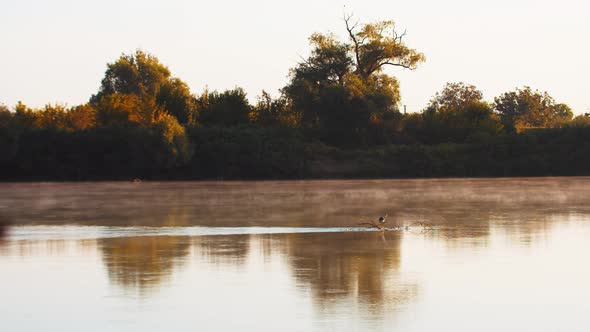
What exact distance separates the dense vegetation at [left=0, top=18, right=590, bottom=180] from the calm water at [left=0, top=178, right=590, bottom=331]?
30.1m

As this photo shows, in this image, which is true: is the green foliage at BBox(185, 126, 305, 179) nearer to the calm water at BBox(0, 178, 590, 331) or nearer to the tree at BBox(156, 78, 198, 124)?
the tree at BBox(156, 78, 198, 124)

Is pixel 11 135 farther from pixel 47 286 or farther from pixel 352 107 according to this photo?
pixel 47 286

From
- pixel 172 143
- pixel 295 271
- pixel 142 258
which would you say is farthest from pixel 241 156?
pixel 295 271

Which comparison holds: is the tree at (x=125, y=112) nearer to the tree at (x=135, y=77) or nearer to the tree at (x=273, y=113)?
the tree at (x=273, y=113)

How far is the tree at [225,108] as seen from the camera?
64.9m

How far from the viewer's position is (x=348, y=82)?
6638 centimetres

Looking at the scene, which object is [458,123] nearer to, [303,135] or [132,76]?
[303,135]

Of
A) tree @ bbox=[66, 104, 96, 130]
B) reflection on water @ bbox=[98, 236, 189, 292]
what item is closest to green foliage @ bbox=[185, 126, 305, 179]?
tree @ bbox=[66, 104, 96, 130]

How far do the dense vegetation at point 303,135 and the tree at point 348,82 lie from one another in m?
0.09

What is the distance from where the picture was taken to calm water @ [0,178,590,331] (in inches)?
381

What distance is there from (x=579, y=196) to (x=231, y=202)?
12.1m

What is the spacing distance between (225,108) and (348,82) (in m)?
8.95

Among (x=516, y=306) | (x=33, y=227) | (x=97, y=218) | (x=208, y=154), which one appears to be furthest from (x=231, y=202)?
(x=208, y=154)

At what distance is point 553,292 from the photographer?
11273 millimetres
